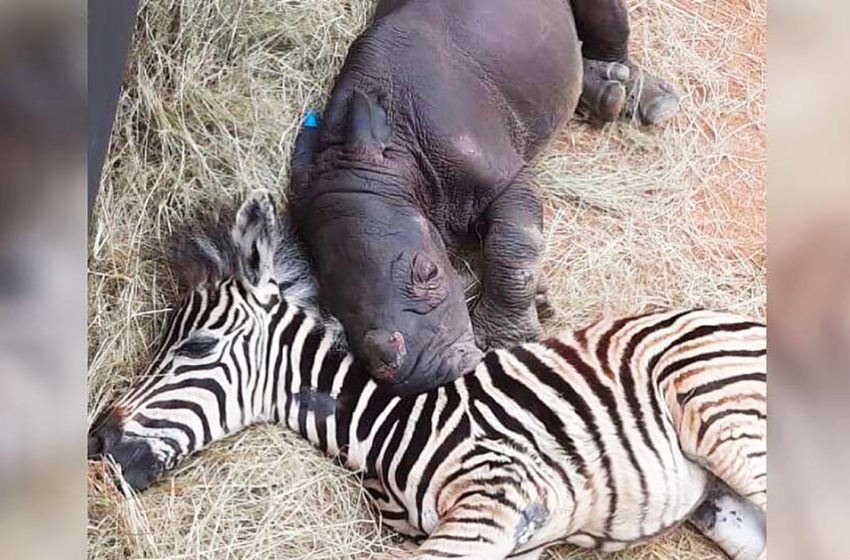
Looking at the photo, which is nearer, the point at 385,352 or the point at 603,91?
the point at 385,352

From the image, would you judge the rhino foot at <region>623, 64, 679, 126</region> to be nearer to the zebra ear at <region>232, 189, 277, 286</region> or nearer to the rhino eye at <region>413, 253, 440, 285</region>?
the rhino eye at <region>413, 253, 440, 285</region>

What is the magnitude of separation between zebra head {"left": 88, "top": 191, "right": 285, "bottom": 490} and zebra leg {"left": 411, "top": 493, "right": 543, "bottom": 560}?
25 cm

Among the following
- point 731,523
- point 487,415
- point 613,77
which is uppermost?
point 613,77

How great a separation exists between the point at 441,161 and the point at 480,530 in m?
0.42

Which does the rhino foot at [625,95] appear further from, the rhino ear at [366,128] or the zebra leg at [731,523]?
the zebra leg at [731,523]

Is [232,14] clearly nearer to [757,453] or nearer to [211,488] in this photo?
[211,488]

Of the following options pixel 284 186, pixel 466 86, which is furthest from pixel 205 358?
pixel 466 86

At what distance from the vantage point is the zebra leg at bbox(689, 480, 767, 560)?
1123mm

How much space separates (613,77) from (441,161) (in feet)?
0.81

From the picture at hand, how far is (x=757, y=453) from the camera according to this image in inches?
43.9

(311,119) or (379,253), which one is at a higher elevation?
(311,119)

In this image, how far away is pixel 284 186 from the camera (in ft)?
3.90

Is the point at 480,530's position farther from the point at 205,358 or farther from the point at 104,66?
the point at 104,66
